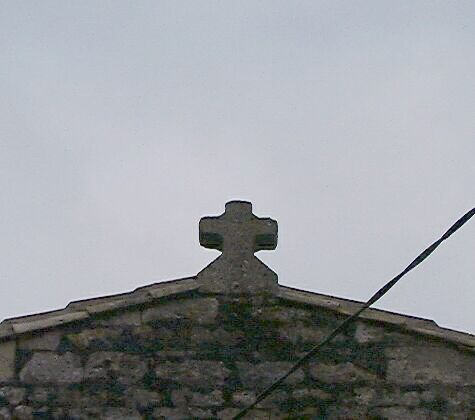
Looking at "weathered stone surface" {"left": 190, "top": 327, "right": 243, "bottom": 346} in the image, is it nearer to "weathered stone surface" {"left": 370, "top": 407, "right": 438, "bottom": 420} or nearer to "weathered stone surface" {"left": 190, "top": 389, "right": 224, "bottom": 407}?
"weathered stone surface" {"left": 190, "top": 389, "right": 224, "bottom": 407}

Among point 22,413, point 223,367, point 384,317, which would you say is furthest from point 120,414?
point 384,317

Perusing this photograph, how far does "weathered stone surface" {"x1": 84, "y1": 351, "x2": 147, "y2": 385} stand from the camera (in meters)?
6.82

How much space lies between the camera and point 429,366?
7.00 meters

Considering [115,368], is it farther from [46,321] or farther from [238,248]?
[238,248]

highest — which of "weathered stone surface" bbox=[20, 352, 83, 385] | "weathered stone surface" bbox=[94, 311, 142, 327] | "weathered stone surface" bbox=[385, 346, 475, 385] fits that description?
"weathered stone surface" bbox=[94, 311, 142, 327]

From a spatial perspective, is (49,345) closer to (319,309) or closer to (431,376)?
(319,309)

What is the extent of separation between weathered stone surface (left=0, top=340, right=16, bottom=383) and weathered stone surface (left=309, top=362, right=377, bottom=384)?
62.6 inches

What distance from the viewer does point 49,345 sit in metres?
6.85

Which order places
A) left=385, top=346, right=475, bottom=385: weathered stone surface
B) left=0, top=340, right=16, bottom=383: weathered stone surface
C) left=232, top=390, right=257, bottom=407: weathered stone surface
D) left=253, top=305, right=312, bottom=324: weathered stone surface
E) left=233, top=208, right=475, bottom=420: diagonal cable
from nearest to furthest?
left=233, top=208, right=475, bottom=420: diagonal cable < left=0, top=340, right=16, bottom=383: weathered stone surface < left=232, top=390, right=257, bottom=407: weathered stone surface < left=385, top=346, right=475, bottom=385: weathered stone surface < left=253, top=305, right=312, bottom=324: weathered stone surface

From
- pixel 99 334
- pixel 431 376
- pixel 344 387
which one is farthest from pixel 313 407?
pixel 99 334

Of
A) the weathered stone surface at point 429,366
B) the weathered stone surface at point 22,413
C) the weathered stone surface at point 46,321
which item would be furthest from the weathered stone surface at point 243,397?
the weathered stone surface at point 22,413

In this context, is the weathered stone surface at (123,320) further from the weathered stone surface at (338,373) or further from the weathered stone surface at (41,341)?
the weathered stone surface at (338,373)

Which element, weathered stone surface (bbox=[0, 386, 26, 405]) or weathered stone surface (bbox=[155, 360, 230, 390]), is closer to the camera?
weathered stone surface (bbox=[0, 386, 26, 405])

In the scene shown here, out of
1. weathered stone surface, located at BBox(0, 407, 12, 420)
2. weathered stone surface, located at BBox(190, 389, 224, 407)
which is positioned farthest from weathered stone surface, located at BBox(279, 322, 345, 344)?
weathered stone surface, located at BBox(0, 407, 12, 420)
